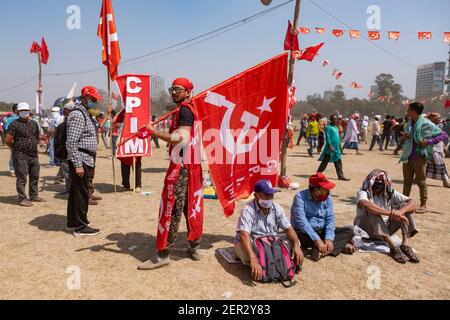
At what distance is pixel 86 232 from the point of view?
16.2 feet

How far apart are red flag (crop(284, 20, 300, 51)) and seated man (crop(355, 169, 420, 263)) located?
4760 mm

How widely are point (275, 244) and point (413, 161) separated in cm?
379

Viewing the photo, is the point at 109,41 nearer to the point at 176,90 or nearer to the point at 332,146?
the point at 176,90

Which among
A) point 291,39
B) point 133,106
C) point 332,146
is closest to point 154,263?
point 133,106

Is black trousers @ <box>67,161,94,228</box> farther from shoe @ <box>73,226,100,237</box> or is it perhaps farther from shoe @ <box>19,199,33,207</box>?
shoe @ <box>19,199,33,207</box>

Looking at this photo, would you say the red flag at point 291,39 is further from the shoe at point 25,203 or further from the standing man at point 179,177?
the shoe at point 25,203

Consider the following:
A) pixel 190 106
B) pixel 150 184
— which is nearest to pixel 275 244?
pixel 190 106

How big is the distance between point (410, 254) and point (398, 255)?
17 cm

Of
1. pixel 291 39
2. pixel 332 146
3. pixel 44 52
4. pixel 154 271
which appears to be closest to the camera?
pixel 154 271

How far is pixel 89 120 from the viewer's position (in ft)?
15.9

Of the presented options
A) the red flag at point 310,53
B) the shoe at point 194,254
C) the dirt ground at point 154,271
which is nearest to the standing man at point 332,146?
the red flag at point 310,53

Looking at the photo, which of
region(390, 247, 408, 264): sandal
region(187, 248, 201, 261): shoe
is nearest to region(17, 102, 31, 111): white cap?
region(187, 248, 201, 261): shoe

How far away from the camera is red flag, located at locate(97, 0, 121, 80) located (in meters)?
7.43
